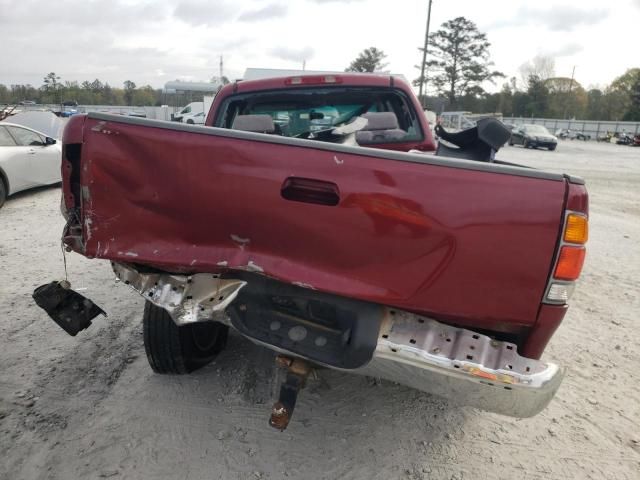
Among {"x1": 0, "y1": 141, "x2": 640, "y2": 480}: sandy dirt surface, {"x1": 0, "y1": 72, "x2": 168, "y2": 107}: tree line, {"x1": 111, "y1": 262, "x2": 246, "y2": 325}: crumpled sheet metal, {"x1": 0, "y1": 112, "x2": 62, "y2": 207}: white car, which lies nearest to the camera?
{"x1": 111, "y1": 262, "x2": 246, "y2": 325}: crumpled sheet metal

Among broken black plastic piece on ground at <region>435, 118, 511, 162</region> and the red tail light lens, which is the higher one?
broken black plastic piece on ground at <region>435, 118, 511, 162</region>

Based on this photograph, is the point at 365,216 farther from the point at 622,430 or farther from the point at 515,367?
the point at 622,430

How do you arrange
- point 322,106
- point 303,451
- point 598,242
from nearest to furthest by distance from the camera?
point 303,451 < point 322,106 < point 598,242

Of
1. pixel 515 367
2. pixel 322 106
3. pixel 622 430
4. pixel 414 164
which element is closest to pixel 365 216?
pixel 414 164

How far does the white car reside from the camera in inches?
318

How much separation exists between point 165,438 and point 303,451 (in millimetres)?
761

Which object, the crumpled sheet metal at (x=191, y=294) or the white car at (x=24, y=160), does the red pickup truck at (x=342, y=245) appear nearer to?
the crumpled sheet metal at (x=191, y=294)

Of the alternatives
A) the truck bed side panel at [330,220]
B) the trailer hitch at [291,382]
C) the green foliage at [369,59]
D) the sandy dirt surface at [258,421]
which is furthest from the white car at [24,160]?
the green foliage at [369,59]

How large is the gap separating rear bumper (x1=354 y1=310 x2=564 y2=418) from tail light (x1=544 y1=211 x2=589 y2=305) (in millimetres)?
283

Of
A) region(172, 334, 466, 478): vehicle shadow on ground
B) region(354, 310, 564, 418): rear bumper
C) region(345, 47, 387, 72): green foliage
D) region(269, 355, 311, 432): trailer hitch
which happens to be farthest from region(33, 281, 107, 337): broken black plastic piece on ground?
region(345, 47, 387, 72): green foliage

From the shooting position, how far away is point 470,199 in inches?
71.3

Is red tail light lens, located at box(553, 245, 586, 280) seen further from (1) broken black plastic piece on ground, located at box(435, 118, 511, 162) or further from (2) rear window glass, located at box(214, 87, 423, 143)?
(2) rear window glass, located at box(214, 87, 423, 143)

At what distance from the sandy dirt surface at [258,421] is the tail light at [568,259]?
113cm

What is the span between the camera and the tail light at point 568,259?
177cm
